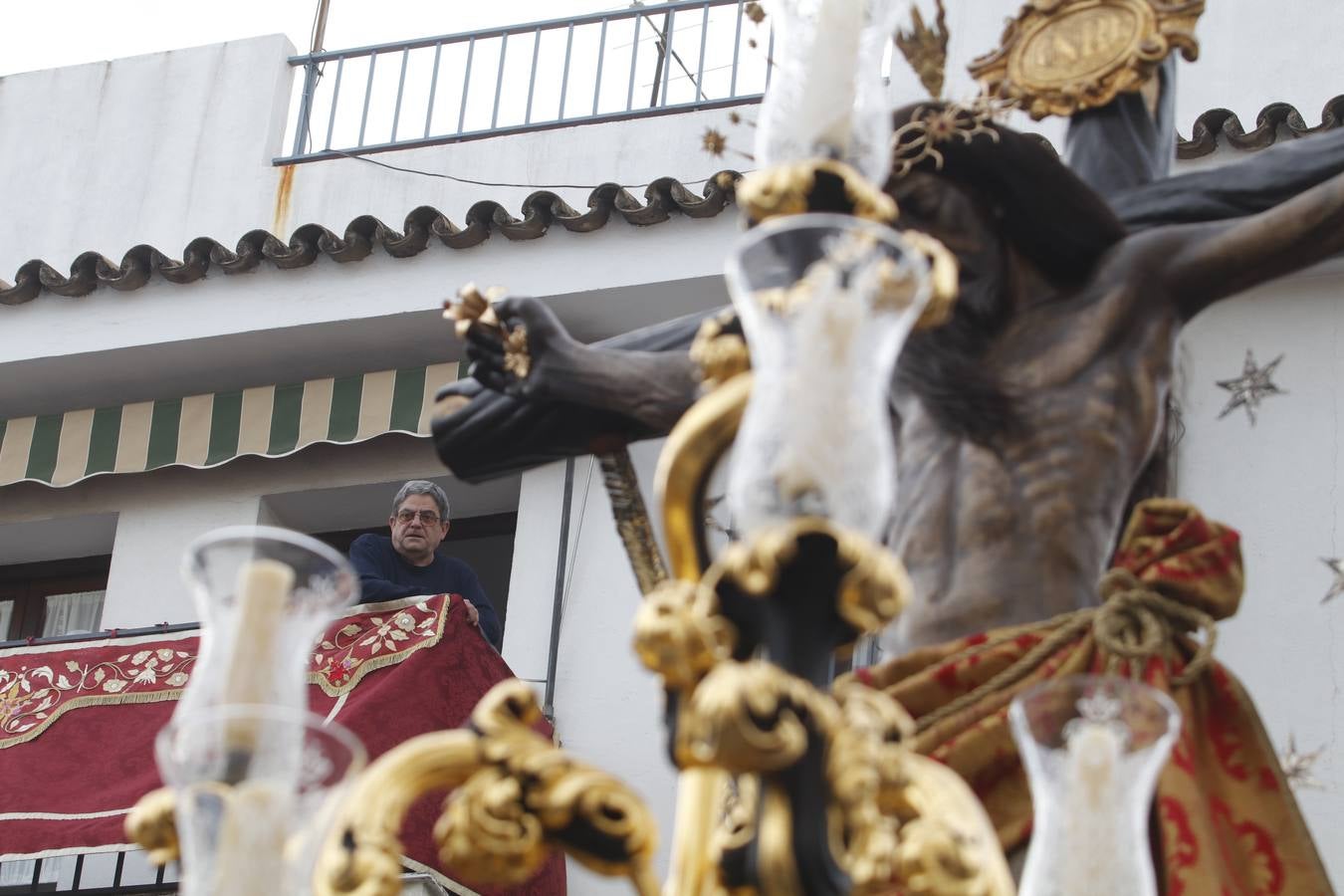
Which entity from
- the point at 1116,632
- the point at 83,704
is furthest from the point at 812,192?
the point at 83,704

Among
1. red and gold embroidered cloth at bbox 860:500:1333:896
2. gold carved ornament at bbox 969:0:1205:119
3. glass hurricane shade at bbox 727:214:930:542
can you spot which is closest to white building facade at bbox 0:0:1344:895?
gold carved ornament at bbox 969:0:1205:119

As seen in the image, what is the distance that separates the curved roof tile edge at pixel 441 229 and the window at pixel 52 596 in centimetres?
139

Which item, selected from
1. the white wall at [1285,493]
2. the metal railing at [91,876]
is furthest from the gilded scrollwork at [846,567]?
the metal railing at [91,876]

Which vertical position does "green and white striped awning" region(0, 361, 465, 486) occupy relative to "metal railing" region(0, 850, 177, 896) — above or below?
above

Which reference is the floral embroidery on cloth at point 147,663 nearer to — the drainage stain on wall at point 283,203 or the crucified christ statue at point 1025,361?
the drainage stain on wall at point 283,203

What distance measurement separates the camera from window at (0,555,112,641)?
39.9 feet

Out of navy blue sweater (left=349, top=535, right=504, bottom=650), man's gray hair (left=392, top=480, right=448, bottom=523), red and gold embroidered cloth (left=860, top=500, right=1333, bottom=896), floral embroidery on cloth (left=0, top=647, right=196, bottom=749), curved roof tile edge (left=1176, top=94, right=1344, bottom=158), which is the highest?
curved roof tile edge (left=1176, top=94, right=1344, bottom=158)

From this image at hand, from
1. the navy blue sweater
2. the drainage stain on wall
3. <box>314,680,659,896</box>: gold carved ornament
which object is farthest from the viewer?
the drainage stain on wall

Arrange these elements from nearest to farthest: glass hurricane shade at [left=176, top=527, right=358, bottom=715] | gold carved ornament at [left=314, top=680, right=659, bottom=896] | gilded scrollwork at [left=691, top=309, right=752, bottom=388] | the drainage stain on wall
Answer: glass hurricane shade at [left=176, top=527, right=358, bottom=715] → gold carved ornament at [left=314, top=680, right=659, bottom=896] → gilded scrollwork at [left=691, top=309, right=752, bottom=388] → the drainage stain on wall

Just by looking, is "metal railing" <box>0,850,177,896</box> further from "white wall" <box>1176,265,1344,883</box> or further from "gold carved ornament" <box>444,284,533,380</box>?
"gold carved ornament" <box>444,284,533,380</box>

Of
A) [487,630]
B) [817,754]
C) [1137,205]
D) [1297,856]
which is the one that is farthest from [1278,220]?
[487,630]

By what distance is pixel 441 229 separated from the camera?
36.1ft

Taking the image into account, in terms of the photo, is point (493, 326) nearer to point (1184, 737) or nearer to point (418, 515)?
point (1184, 737)

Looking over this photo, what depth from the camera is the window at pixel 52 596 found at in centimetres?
1217
